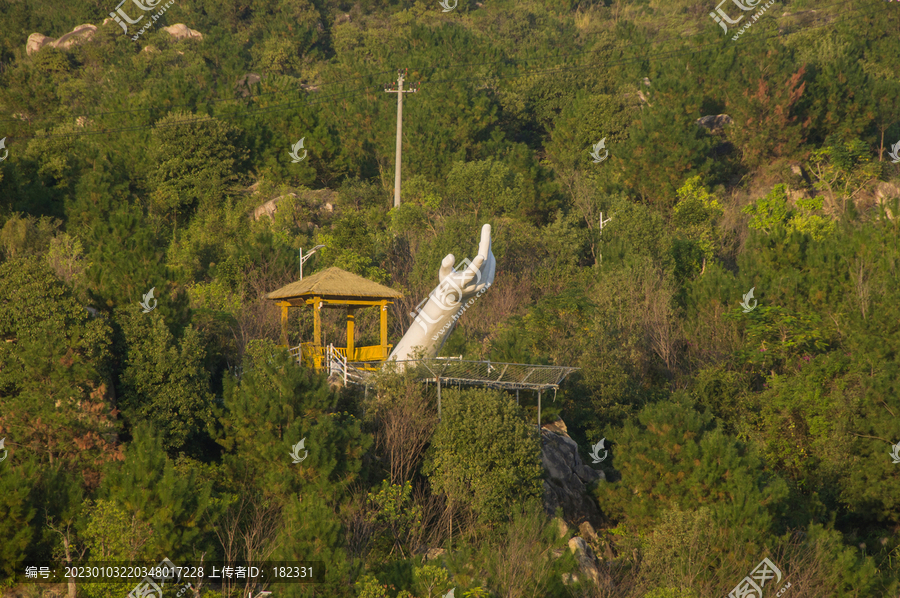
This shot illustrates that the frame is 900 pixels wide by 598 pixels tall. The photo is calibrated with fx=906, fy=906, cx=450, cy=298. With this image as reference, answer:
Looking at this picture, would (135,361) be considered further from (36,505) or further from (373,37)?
(373,37)

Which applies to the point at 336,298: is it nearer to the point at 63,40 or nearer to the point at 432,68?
the point at 432,68

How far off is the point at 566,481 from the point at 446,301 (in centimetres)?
494

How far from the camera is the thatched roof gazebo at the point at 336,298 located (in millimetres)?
21406

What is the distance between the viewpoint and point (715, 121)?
48.4m

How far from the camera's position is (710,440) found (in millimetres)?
20234

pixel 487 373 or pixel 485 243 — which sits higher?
pixel 485 243

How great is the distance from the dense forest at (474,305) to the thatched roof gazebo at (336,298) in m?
1.52

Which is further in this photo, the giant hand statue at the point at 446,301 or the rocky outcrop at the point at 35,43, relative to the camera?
the rocky outcrop at the point at 35,43

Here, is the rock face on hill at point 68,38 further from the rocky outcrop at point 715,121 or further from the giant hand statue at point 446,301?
the giant hand statue at point 446,301

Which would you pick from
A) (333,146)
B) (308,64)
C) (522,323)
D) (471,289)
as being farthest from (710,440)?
(308,64)

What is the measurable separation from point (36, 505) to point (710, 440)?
1369cm

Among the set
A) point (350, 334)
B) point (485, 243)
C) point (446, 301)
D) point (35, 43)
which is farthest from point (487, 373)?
point (35, 43)

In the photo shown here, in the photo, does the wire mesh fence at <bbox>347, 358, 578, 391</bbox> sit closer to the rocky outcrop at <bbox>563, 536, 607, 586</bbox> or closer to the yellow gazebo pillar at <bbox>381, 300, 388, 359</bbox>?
the yellow gazebo pillar at <bbox>381, 300, 388, 359</bbox>

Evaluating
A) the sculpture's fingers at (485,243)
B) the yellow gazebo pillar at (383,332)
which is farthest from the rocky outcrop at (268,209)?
the sculpture's fingers at (485,243)
